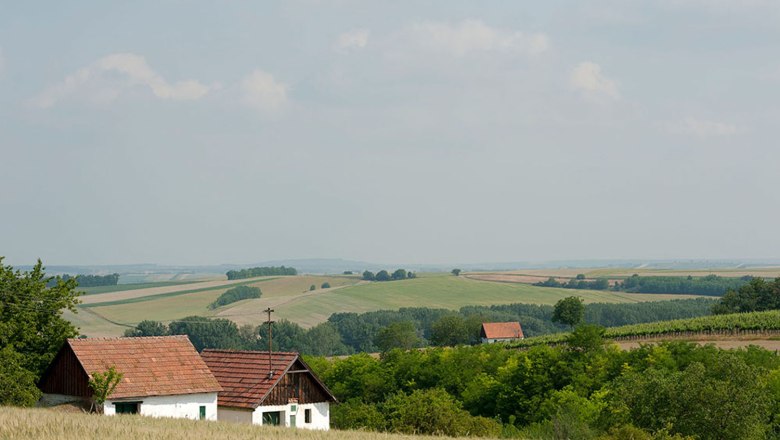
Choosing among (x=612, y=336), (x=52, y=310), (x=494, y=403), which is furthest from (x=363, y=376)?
(x=612, y=336)

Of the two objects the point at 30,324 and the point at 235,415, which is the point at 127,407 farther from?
the point at 30,324

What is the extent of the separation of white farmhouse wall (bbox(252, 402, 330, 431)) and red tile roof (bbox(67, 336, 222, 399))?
2.45 metres

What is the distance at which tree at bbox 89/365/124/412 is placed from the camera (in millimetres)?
40531

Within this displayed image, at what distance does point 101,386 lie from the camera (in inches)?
1599

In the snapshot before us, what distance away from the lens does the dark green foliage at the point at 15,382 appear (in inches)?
1639

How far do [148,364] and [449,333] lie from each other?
9096cm

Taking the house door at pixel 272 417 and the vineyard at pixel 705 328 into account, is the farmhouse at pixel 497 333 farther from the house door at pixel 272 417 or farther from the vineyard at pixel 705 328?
the house door at pixel 272 417

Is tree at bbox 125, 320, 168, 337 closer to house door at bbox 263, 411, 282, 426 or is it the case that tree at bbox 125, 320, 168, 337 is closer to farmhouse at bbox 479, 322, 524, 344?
farmhouse at bbox 479, 322, 524, 344

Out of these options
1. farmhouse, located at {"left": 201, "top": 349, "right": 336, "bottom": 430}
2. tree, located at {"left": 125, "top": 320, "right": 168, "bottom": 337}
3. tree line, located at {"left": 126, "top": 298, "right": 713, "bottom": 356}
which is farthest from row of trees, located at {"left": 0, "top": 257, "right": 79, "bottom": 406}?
tree, located at {"left": 125, "top": 320, "right": 168, "bottom": 337}

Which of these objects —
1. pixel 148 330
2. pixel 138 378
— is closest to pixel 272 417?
pixel 138 378

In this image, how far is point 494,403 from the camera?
190 feet

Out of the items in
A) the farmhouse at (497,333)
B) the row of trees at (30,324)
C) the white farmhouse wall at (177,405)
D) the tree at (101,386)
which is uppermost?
the row of trees at (30,324)

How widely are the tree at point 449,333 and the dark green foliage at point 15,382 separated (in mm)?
91619

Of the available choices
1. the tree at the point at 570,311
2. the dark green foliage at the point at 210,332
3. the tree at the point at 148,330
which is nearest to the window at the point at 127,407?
the tree at the point at 570,311
